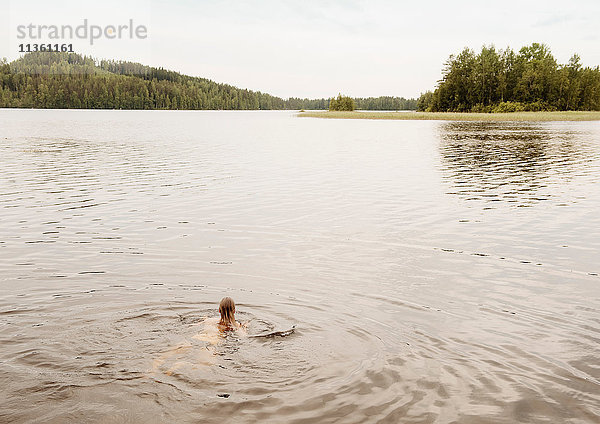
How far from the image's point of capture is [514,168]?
123 feet

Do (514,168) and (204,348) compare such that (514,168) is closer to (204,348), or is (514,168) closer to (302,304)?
(302,304)

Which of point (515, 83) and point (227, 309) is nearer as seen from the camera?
point (227, 309)

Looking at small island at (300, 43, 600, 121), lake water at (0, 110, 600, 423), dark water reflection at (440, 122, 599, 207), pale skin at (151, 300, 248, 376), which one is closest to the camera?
lake water at (0, 110, 600, 423)

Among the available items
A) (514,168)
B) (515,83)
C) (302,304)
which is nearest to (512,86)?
(515,83)

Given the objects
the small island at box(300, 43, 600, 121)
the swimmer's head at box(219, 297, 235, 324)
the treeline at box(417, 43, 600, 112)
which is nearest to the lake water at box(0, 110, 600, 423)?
the swimmer's head at box(219, 297, 235, 324)

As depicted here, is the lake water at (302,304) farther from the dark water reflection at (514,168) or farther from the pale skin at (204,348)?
the dark water reflection at (514,168)

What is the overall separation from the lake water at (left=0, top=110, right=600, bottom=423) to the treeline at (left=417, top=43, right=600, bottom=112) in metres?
140

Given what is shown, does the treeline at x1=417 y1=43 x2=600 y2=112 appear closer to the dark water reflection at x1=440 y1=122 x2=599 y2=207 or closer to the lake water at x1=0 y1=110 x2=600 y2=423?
the dark water reflection at x1=440 y1=122 x2=599 y2=207

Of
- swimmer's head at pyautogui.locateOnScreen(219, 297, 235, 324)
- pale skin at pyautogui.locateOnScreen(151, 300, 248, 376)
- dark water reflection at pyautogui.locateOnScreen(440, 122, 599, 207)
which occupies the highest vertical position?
dark water reflection at pyautogui.locateOnScreen(440, 122, 599, 207)

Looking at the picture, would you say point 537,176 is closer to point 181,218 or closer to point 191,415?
point 181,218

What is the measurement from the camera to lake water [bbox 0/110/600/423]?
7848 mm

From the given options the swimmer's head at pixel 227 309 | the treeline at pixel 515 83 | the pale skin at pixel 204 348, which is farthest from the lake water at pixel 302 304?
the treeline at pixel 515 83

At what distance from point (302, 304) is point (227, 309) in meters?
2.60

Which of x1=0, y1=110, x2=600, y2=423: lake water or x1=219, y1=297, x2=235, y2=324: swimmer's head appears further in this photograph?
x1=219, y1=297, x2=235, y2=324: swimmer's head
